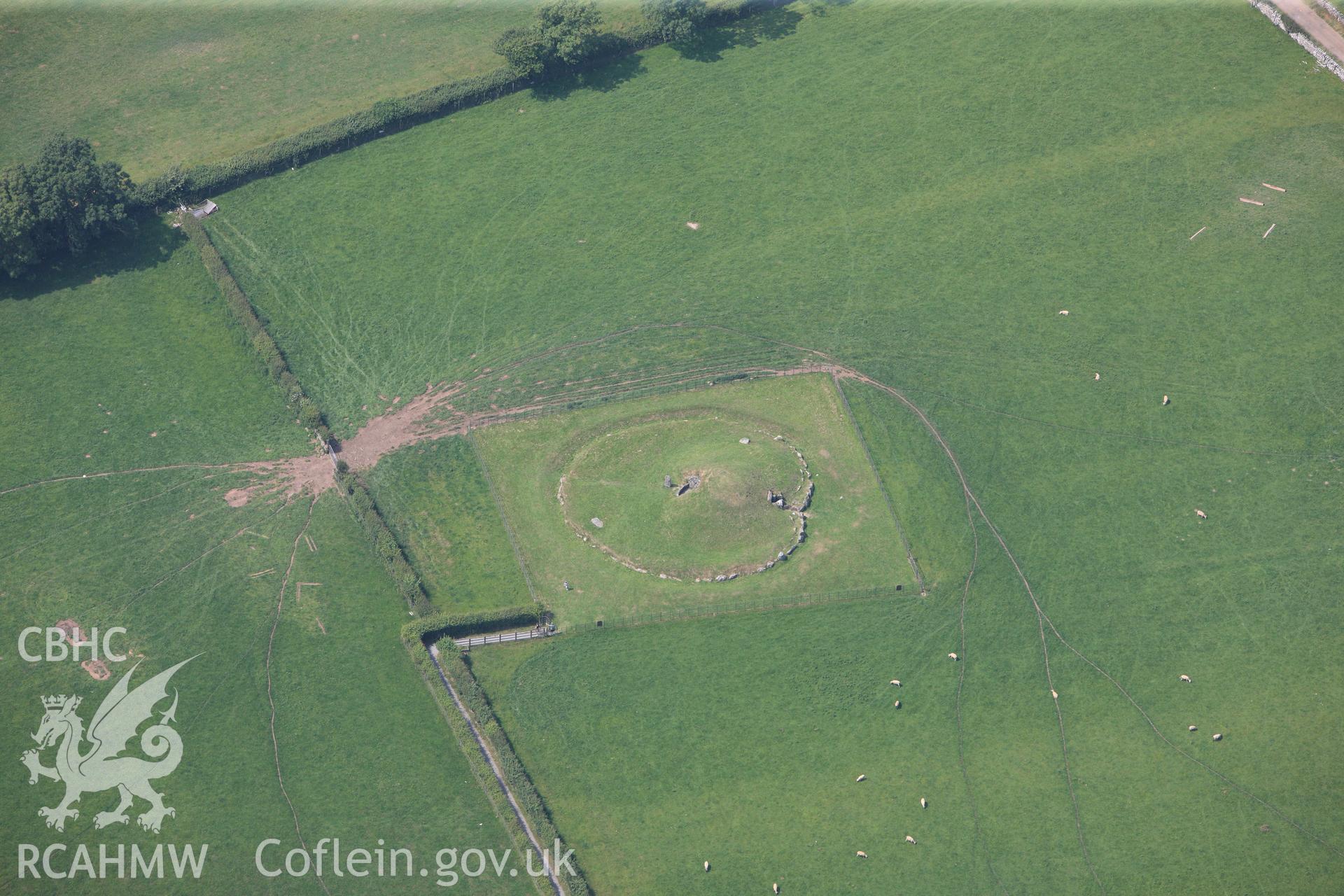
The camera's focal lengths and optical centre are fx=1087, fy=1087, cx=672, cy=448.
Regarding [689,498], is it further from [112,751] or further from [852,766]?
[112,751]

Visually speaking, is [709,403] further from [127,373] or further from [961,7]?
[961,7]

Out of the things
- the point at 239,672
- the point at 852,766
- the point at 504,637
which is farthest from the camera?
the point at 504,637

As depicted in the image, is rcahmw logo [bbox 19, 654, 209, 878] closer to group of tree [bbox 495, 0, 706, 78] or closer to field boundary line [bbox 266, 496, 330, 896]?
field boundary line [bbox 266, 496, 330, 896]

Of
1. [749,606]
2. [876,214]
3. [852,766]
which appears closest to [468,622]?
[749,606]

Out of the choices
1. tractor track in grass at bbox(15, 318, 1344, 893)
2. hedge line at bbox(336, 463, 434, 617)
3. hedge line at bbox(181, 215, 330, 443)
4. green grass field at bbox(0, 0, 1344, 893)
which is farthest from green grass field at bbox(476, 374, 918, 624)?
hedge line at bbox(181, 215, 330, 443)

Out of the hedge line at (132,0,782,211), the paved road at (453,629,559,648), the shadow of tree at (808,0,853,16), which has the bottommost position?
the paved road at (453,629,559,648)
